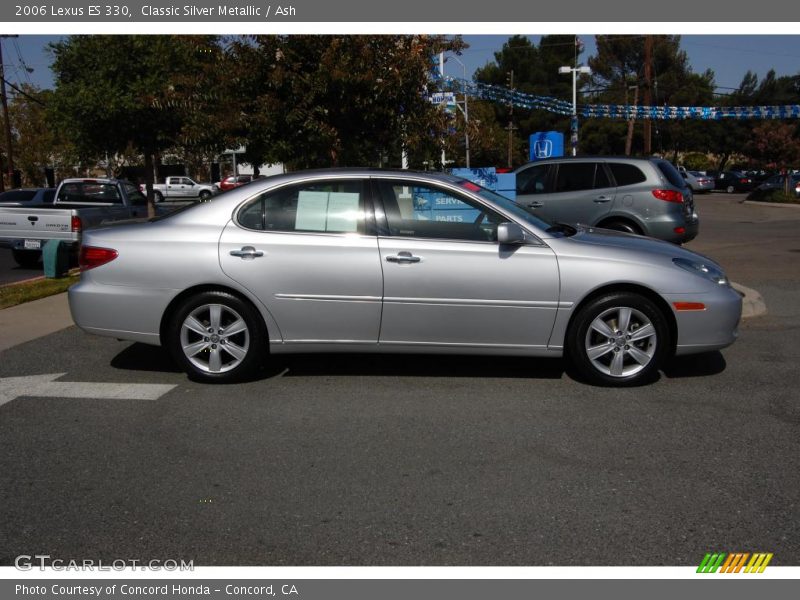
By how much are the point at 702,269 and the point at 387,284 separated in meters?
2.41

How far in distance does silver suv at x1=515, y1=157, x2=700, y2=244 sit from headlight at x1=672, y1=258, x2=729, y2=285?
5.01m

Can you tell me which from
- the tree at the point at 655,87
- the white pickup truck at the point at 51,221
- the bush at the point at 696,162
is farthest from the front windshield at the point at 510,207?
the bush at the point at 696,162

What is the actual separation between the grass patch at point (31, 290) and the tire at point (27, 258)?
307 cm

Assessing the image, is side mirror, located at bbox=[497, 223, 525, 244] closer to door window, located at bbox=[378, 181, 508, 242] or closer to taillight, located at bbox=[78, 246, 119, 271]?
door window, located at bbox=[378, 181, 508, 242]

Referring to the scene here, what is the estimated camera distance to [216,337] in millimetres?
6039

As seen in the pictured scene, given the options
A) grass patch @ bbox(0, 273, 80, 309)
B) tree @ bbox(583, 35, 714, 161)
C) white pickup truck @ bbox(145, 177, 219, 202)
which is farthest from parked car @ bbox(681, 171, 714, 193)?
grass patch @ bbox(0, 273, 80, 309)

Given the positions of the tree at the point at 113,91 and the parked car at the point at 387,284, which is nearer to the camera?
the parked car at the point at 387,284

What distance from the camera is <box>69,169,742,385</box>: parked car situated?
583 centimetres

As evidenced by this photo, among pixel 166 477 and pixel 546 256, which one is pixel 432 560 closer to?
pixel 166 477

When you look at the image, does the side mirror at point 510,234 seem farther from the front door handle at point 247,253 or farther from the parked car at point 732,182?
the parked car at point 732,182

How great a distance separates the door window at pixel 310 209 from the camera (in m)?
6.05

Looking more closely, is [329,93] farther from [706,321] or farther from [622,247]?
[706,321]

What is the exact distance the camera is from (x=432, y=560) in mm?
3455

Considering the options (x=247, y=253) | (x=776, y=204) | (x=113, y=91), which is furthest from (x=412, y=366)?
(x=776, y=204)
